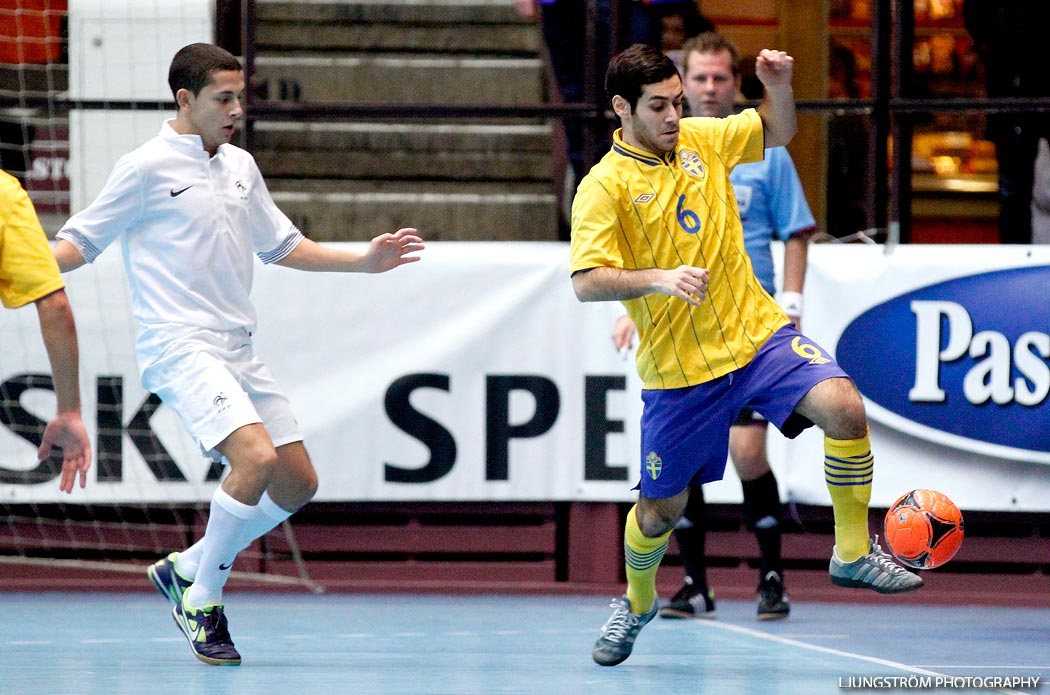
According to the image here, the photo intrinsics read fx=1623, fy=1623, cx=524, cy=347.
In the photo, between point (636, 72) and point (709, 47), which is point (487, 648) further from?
point (709, 47)

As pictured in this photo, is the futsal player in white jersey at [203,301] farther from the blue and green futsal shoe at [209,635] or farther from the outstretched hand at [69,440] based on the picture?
the outstretched hand at [69,440]

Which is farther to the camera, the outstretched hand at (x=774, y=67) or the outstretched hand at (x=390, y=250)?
the outstretched hand at (x=390, y=250)

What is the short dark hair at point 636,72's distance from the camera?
199 inches

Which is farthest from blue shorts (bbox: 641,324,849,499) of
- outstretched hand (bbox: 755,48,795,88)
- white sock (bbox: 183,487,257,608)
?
white sock (bbox: 183,487,257,608)

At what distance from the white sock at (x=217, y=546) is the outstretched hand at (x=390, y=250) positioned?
38.0 inches

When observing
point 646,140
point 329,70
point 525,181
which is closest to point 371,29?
point 329,70

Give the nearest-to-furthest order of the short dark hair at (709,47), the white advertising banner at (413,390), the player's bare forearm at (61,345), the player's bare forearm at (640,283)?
the player's bare forearm at (640,283) < the player's bare forearm at (61,345) < the short dark hair at (709,47) < the white advertising banner at (413,390)

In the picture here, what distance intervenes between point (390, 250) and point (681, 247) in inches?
44.7

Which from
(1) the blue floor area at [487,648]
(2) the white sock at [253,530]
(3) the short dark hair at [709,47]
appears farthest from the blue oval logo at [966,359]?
(2) the white sock at [253,530]

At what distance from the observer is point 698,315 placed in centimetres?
523

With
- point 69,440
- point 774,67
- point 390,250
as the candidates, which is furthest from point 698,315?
point 69,440

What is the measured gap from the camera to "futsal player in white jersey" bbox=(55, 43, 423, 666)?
5402mm

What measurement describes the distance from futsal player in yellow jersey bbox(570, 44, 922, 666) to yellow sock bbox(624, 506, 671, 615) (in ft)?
0.16

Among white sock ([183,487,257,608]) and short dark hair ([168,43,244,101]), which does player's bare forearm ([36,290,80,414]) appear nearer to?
white sock ([183,487,257,608])
